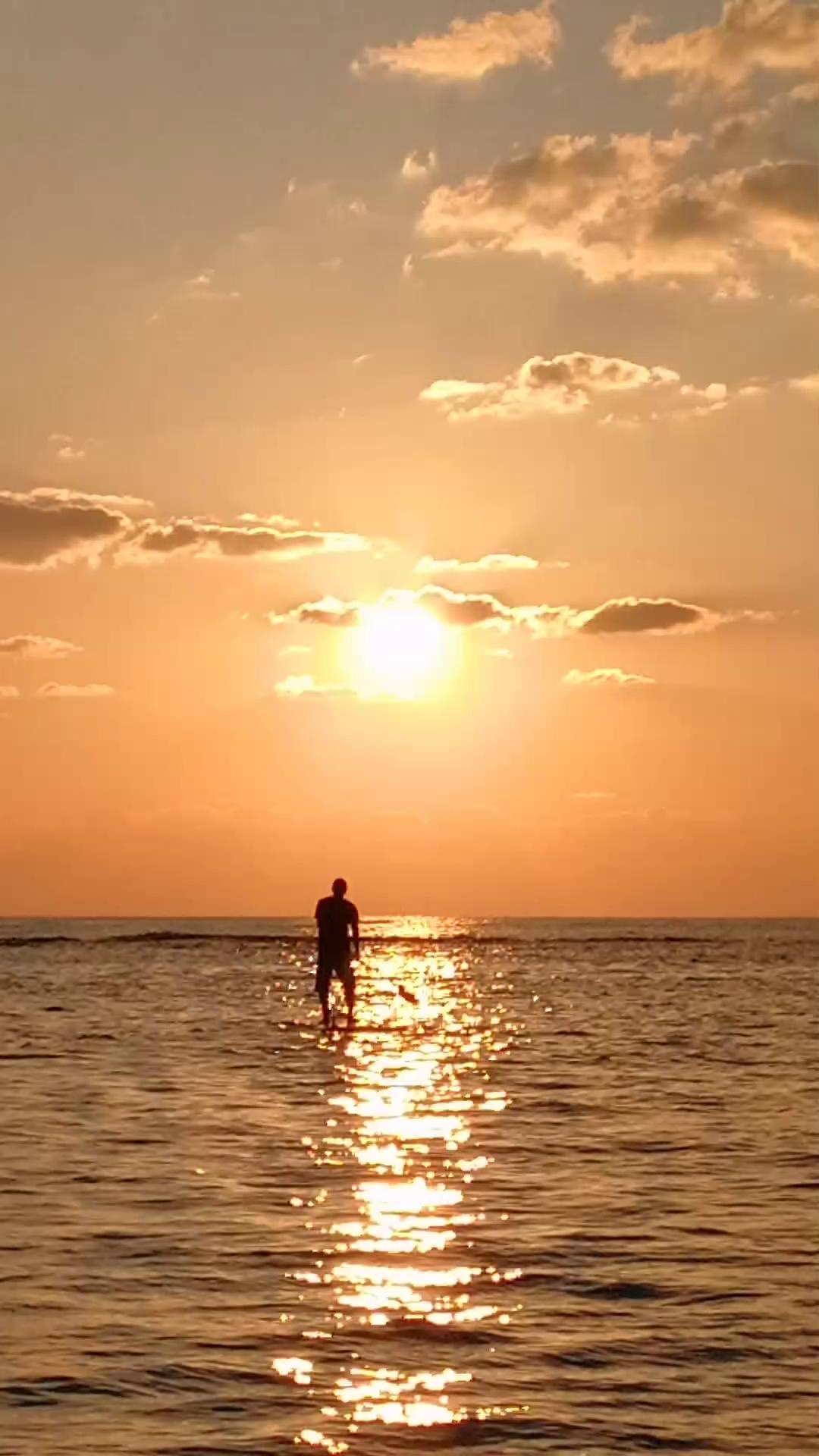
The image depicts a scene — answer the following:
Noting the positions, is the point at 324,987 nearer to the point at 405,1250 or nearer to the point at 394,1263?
the point at 405,1250

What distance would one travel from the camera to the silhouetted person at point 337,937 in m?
31.6

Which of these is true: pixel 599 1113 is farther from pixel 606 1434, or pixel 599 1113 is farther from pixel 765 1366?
pixel 606 1434

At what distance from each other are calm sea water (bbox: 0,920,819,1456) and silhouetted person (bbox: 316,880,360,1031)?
10.7 ft

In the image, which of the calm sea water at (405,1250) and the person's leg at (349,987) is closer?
the calm sea water at (405,1250)

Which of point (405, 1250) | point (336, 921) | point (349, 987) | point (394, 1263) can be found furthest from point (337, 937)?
point (394, 1263)

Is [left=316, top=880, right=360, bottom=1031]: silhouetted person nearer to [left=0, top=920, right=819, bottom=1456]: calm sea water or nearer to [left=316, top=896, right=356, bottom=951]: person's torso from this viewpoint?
[left=316, top=896, right=356, bottom=951]: person's torso

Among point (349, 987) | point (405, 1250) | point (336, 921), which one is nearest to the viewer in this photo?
point (405, 1250)

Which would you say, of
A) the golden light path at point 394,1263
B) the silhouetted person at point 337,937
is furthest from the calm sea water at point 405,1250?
the silhouetted person at point 337,937

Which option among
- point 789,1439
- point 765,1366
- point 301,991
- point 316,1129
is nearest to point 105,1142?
point 316,1129

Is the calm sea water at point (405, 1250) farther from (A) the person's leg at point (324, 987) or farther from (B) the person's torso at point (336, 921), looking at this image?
(A) the person's leg at point (324, 987)

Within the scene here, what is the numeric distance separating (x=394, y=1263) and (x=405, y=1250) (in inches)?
16.5

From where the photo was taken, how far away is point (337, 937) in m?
31.8

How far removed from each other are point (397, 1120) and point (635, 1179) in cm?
431

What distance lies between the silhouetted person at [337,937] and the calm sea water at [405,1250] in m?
3.27
